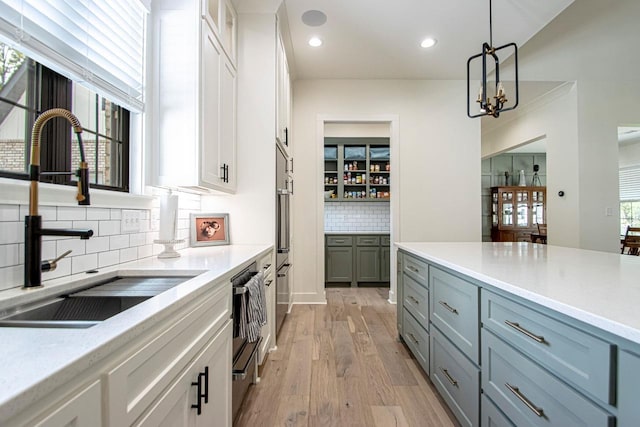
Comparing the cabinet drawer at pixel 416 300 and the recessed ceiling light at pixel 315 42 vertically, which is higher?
the recessed ceiling light at pixel 315 42

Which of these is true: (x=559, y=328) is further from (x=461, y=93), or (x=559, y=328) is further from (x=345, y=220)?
(x=345, y=220)

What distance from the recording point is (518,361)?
3.59ft

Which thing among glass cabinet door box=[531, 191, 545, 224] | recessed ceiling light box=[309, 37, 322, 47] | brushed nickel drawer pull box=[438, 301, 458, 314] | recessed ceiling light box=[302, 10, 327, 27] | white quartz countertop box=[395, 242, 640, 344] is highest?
recessed ceiling light box=[302, 10, 327, 27]

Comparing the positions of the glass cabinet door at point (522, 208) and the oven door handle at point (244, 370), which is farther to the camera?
the glass cabinet door at point (522, 208)

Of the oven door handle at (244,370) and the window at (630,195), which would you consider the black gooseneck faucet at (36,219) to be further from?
the window at (630,195)

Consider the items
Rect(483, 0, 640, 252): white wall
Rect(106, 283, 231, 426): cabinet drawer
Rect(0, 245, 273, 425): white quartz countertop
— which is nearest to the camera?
Rect(0, 245, 273, 425): white quartz countertop

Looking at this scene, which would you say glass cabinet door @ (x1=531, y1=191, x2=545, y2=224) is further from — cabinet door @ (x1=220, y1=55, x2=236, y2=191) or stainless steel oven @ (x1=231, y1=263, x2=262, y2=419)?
stainless steel oven @ (x1=231, y1=263, x2=262, y2=419)

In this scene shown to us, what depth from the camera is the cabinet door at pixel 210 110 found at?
1.87 meters

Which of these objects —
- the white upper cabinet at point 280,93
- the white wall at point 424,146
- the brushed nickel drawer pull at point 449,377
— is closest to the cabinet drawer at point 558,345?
the brushed nickel drawer pull at point 449,377

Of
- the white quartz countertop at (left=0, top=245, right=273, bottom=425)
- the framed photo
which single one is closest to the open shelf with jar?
the framed photo

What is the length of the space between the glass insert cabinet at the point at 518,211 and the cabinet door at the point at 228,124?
668cm

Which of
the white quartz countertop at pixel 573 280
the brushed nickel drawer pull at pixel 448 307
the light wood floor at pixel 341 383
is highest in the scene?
the white quartz countertop at pixel 573 280

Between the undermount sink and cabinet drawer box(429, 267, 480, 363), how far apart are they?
4.41 ft

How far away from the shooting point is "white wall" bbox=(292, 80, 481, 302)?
12.9ft
